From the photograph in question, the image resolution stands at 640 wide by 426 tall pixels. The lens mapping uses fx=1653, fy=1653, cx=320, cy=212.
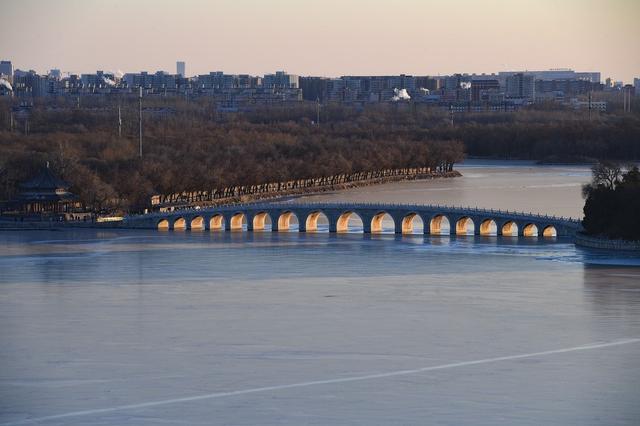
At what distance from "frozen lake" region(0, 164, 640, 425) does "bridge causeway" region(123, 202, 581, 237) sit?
1082 mm

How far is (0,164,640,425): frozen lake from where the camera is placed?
27.4 m

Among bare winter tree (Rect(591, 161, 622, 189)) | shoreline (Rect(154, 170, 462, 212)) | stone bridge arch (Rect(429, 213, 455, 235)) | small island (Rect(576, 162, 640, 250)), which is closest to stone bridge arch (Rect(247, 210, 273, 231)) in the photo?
shoreline (Rect(154, 170, 462, 212))

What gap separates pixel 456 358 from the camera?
31.4m

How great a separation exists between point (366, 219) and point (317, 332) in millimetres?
21928

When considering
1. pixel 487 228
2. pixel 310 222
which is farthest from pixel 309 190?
pixel 487 228

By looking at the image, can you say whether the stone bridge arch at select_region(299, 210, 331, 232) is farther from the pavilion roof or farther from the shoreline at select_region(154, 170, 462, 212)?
the pavilion roof

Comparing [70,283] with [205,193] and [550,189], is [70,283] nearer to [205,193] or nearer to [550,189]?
[205,193]

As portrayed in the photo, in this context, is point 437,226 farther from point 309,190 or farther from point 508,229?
point 309,190

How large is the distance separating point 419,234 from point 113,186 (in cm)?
1466

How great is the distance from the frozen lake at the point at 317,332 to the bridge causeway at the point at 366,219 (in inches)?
42.6

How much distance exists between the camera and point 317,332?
3438 centimetres

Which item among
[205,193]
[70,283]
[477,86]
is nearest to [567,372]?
[70,283]

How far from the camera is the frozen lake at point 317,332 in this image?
27.4 m

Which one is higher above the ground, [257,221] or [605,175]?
[605,175]
